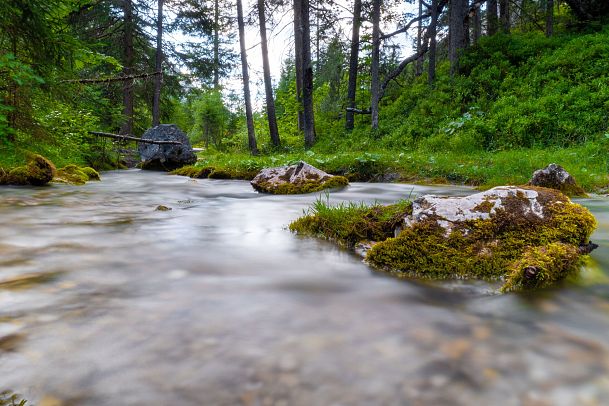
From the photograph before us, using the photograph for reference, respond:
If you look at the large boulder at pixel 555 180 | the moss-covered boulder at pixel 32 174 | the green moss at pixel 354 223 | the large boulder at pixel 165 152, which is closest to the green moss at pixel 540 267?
the green moss at pixel 354 223

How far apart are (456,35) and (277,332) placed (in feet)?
60.8

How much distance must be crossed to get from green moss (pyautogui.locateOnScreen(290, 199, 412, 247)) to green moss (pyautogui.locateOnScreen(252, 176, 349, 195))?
11.3 ft

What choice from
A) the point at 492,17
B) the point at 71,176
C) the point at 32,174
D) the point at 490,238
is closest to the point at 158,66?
the point at 71,176

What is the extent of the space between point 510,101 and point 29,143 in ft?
46.1

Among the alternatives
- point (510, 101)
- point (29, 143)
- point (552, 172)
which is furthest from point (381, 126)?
point (29, 143)

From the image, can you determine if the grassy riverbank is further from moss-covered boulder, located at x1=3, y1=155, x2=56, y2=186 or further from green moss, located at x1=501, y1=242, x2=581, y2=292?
green moss, located at x1=501, y1=242, x2=581, y2=292

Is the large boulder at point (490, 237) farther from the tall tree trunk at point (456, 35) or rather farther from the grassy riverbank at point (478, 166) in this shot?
the tall tree trunk at point (456, 35)

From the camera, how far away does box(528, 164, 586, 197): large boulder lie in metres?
5.93

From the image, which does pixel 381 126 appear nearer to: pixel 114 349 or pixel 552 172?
pixel 552 172

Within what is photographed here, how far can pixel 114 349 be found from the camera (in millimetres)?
1690

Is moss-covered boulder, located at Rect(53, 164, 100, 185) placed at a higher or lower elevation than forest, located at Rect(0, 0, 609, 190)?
lower

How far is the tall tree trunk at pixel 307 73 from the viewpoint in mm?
17078

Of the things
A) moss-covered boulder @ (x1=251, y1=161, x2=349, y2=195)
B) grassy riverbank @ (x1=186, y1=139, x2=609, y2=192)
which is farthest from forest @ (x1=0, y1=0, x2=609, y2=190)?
moss-covered boulder @ (x1=251, y1=161, x2=349, y2=195)

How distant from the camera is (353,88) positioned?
68.8 ft
